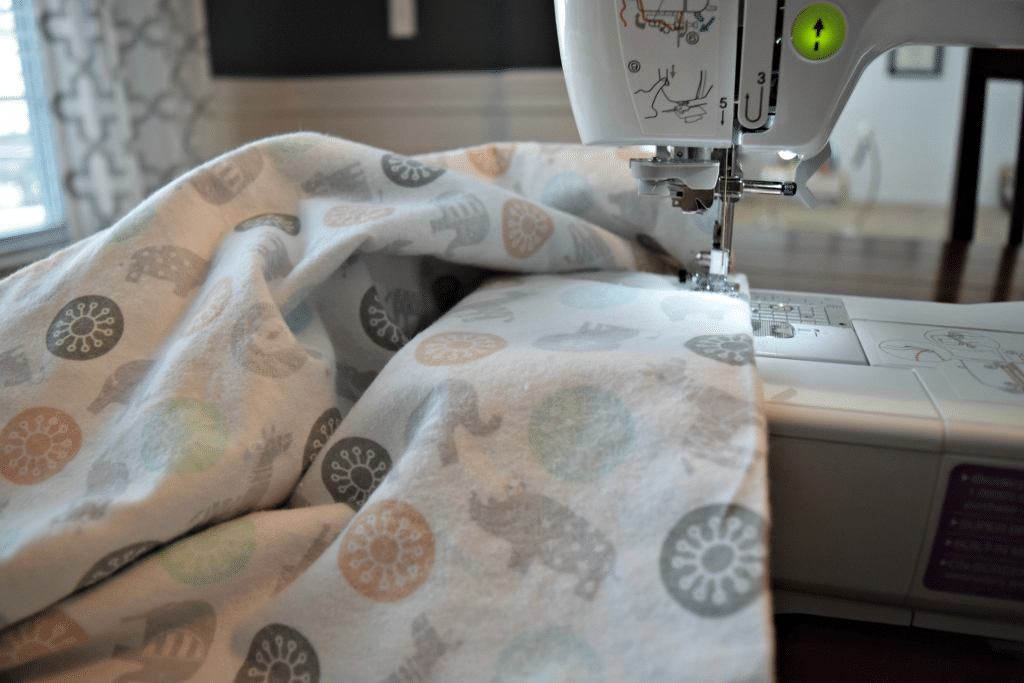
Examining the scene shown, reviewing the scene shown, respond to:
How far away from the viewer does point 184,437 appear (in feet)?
1.53

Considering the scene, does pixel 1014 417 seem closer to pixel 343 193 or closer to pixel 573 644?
pixel 573 644

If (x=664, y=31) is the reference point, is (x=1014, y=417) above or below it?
below

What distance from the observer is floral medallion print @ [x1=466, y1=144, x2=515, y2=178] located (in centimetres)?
89

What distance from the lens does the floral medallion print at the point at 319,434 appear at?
531mm

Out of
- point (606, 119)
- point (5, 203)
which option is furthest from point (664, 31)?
point (5, 203)

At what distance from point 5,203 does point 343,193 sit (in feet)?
4.98

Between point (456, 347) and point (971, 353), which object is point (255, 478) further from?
point (971, 353)

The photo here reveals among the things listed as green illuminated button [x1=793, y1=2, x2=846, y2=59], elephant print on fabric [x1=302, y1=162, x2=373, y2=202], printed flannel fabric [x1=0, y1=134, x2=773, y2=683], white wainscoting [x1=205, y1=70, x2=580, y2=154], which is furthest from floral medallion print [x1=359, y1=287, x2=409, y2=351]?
white wainscoting [x1=205, y1=70, x2=580, y2=154]

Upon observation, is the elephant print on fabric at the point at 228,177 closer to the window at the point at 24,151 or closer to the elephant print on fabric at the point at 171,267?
the elephant print on fabric at the point at 171,267

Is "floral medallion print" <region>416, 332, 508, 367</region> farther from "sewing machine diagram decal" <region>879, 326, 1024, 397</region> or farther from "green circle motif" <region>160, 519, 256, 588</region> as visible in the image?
A: "sewing machine diagram decal" <region>879, 326, 1024, 397</region>

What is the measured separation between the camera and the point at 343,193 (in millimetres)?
708

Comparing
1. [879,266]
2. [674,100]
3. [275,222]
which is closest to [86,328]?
[275,222]

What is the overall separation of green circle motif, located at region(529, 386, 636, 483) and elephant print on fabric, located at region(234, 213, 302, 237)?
0.31m

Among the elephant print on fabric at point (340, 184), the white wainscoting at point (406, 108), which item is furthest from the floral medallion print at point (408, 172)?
the white wainscoting at point (406, 108)
